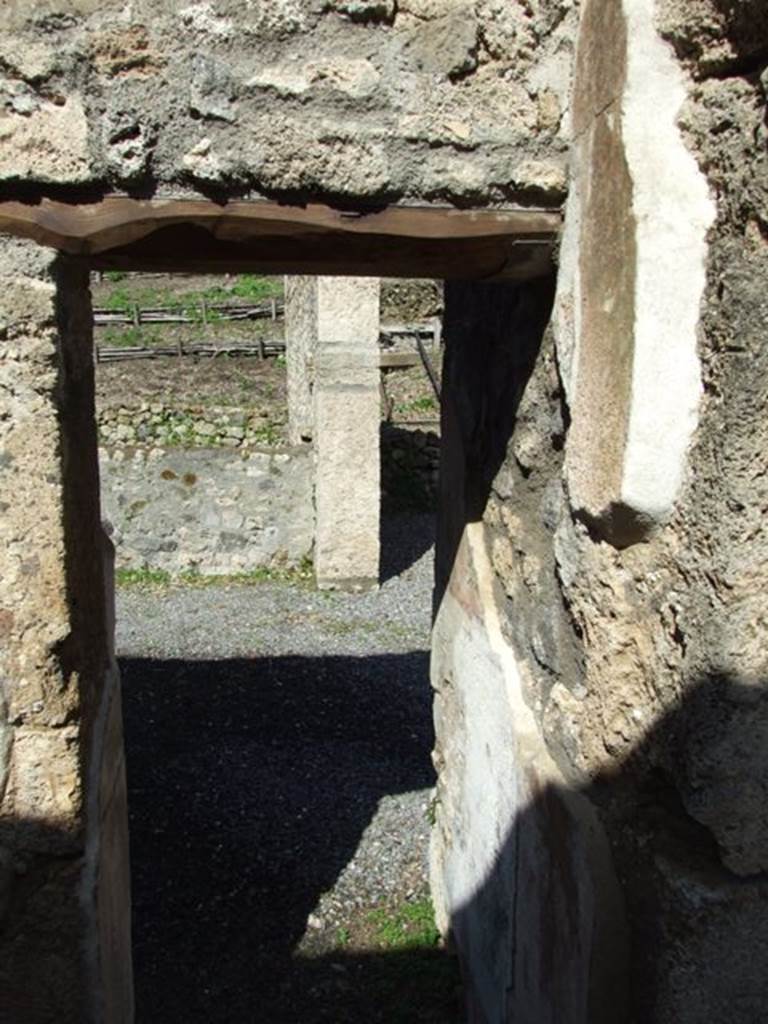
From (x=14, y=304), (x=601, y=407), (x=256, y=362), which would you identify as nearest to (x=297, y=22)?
(x=14, y=304)

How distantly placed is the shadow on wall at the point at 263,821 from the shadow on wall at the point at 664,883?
1.34 metres

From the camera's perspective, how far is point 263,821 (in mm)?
4109

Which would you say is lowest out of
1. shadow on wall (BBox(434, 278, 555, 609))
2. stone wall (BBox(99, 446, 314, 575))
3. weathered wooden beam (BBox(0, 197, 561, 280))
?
stone wall (BBox(99, 446, 314, 575))

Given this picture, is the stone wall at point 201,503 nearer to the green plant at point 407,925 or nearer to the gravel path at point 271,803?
the gravel path at point 271,803

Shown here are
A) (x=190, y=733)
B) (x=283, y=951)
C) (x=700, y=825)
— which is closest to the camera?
(x=700, y=825)

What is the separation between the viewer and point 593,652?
179cm

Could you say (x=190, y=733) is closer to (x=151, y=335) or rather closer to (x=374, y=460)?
(x=374, y=460)

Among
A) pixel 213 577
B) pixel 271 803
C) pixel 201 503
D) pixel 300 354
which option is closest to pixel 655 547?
pixel 271 803

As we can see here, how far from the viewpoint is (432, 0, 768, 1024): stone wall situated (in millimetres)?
1436

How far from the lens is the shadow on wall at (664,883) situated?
58.4 inches

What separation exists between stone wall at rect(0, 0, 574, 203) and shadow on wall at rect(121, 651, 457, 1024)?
102 inches

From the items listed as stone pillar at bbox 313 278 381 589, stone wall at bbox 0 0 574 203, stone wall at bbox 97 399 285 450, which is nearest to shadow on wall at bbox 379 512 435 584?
stone pillar at bbox 313 278 381 589

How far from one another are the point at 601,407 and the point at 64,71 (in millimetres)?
1165

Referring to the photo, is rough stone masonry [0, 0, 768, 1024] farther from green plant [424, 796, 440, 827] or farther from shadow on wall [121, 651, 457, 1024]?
green plant [424, 796, 440, 827]
